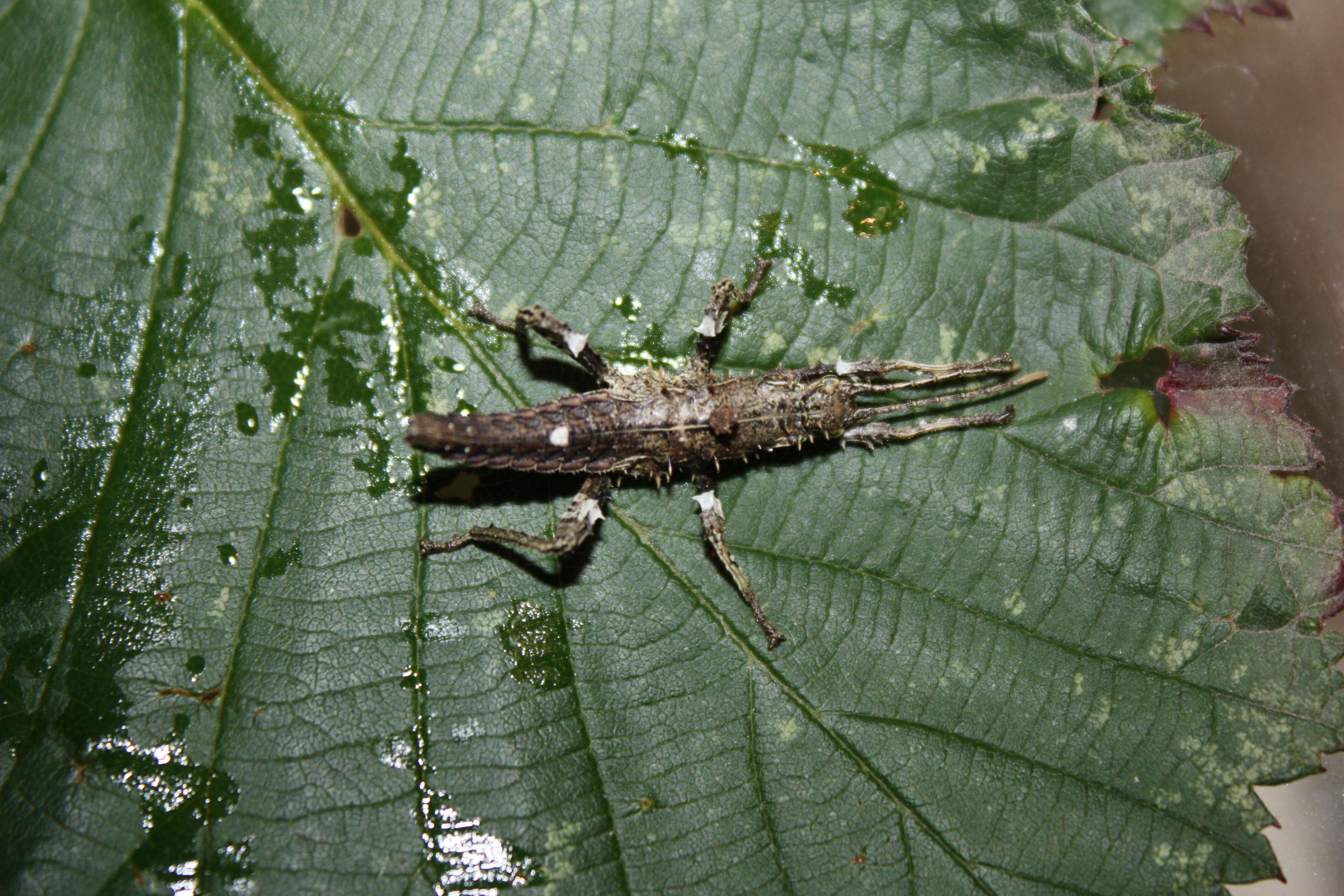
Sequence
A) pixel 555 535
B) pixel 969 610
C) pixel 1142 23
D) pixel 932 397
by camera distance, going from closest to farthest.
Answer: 1. pixel 555 535
2. pixel 969 610
3. pixel 932 397
4. pixel 1142 23

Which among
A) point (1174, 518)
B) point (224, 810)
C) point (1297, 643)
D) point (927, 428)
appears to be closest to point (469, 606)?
point (224, 810)

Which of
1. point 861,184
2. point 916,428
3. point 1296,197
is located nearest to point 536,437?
point 916,428

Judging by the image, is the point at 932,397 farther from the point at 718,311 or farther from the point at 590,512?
the point at 590,512

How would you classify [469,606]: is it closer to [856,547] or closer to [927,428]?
[856,547]

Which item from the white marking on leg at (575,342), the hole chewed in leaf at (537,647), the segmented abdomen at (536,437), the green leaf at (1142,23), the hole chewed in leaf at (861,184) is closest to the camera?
the segmented abdomen at (536,437)

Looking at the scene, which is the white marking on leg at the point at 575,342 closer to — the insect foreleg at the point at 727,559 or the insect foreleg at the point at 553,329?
the insect foreleg at the point at 553,329

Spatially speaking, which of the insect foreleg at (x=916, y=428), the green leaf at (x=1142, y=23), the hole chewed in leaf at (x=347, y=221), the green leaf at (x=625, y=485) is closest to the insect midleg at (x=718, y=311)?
the green leaf at (x=625, y=485)

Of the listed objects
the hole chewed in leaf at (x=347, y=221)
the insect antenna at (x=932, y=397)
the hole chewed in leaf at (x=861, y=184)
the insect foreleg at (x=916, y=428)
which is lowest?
the insect foreleg at (x=916, y=428)
